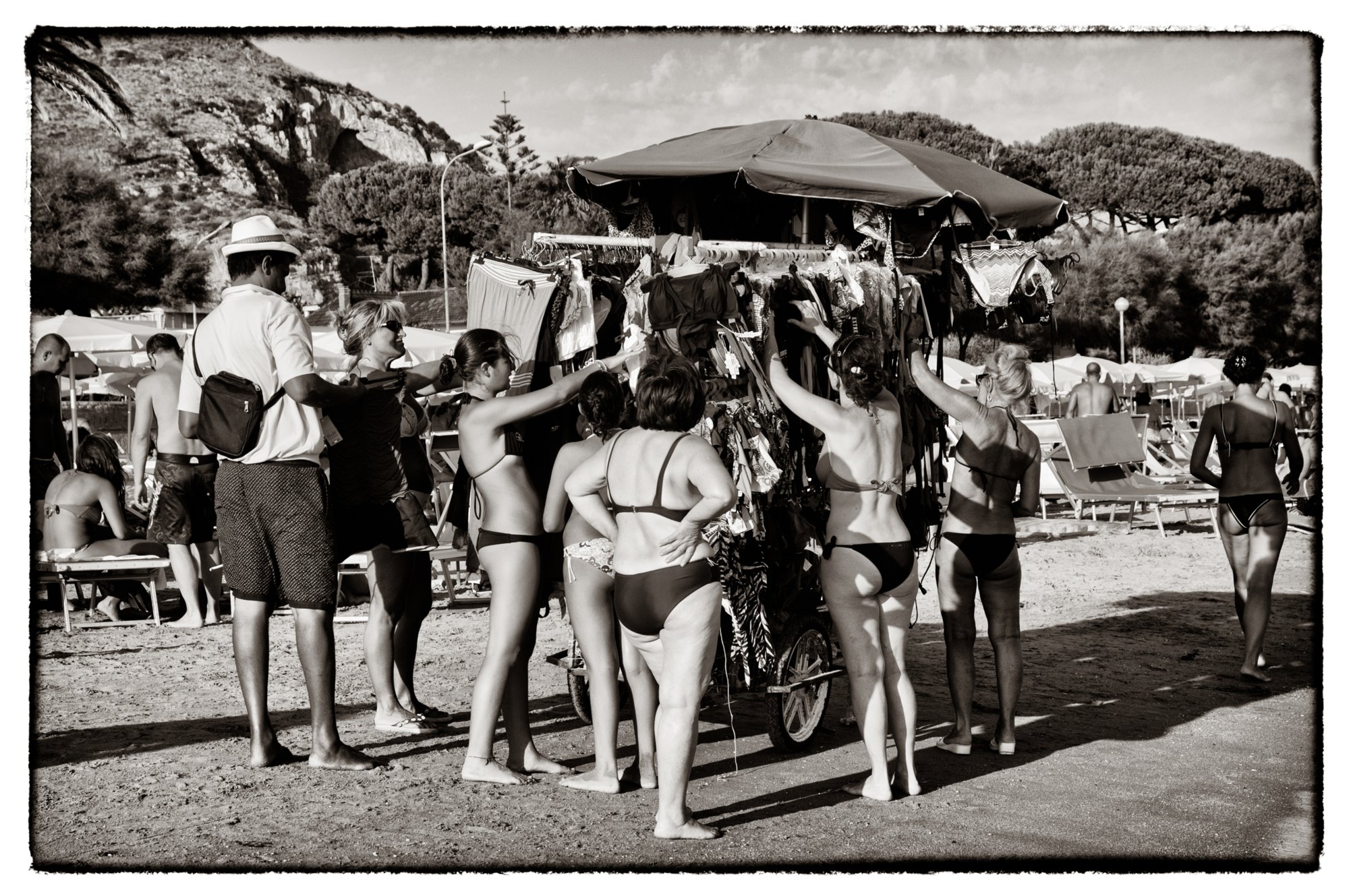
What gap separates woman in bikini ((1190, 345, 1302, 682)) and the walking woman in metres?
4.30

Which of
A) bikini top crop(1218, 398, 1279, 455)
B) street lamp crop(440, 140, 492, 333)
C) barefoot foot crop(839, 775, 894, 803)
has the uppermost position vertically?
street lamp crop(440, 140, 492, 333)

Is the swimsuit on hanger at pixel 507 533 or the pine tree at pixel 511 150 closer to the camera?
the swimsuit on hanger at pixel 507 533

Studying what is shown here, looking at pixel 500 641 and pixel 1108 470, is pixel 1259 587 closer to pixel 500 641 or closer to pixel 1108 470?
pixel 500 641

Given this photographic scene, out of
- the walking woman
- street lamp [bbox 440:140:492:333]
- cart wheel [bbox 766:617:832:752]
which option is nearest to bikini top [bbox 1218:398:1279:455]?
cart wheel [bbox 766:617:832:752]

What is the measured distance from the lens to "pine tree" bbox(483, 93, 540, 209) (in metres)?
78.2

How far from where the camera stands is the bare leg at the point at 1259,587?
711cm

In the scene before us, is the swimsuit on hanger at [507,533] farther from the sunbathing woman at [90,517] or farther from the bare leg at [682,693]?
the sunbathing woman at [90,517]

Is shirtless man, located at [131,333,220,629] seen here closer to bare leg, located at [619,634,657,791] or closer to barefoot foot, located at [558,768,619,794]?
barefoot foot, located at [558,768,619,794]

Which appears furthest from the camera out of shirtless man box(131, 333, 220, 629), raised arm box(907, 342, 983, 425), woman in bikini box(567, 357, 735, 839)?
shirtless man box(131, 333, 220, 629)

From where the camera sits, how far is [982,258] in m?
6.60

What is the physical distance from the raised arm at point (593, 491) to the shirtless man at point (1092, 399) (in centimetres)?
1269

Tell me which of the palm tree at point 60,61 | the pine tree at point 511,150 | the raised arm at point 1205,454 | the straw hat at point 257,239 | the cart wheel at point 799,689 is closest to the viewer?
the palm tree at point 60,61

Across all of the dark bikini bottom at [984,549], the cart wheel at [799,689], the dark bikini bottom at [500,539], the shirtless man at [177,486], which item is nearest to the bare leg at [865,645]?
the cart wheel at [799,689]

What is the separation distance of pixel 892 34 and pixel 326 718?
3386mm
